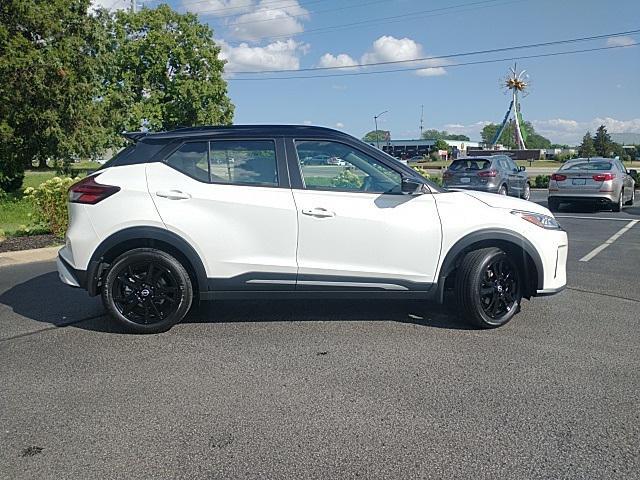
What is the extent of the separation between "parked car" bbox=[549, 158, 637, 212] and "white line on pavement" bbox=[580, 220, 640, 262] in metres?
1.62

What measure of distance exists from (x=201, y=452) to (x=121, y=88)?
4095 cm

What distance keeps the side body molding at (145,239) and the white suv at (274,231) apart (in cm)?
1

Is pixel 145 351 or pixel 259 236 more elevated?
pixel 259 236

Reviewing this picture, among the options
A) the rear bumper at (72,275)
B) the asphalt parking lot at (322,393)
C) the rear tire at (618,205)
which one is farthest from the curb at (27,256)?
the rear tire at (618,205)

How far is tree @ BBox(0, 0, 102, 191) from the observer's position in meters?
17.8

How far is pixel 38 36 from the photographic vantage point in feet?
63.0

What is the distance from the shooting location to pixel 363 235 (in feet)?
15.7

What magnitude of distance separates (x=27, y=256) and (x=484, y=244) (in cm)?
667

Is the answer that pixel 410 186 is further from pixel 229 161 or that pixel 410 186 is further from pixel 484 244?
pixel 229 161

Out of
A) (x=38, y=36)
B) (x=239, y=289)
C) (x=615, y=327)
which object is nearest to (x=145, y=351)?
(x=239, y=289)

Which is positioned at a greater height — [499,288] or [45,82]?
[45,82]

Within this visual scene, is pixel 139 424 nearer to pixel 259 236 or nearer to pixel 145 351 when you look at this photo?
pixel 145 351

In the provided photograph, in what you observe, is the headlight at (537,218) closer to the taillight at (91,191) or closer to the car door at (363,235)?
the car door at (363,235)

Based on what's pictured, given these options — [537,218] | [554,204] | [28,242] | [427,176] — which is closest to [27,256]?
[28,242]
